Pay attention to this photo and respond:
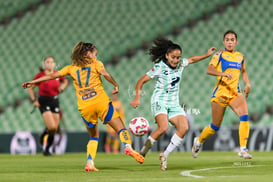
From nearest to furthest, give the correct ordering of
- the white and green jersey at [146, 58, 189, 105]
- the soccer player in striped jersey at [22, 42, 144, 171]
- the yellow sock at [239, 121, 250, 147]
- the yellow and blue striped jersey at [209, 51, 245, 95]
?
1. the soccer player in striped jersey at [22, 42, 144, 171]
2. the white and green jersey at [146, 58, 189, 105]
3. the yellow sock at [239, 121, 250, 147]
4. the yellow and blue striped jersey at [209, 51, 245, 95]

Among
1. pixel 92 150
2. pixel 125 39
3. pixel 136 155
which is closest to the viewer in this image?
pixel 136 155

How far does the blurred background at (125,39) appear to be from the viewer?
15.7 meters

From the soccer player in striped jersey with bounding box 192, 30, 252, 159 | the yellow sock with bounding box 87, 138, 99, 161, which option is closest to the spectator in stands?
the soccer player in striped jersey with bounding box 192, 30, 252, 159

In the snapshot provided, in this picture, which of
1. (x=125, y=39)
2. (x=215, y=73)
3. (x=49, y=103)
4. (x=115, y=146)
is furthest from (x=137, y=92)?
(x=125, y=39)

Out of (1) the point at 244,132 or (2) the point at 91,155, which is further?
(1) the point at 244,132

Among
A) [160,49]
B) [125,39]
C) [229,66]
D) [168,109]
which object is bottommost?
[168,109]

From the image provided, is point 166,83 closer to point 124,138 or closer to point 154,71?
point 154,71

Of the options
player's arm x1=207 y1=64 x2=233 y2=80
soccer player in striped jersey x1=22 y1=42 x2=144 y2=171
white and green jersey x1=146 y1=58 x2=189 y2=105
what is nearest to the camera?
soccer player in striped jersey x1=22 y1=42 x2=144 y2=171

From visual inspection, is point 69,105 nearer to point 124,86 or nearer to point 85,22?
point 124,86

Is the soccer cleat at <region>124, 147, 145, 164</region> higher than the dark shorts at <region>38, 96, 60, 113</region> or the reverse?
the reverse

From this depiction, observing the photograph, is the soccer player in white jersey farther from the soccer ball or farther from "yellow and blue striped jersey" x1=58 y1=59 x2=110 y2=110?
"yellow and blue striped jersey" x1=58 y1=59 x2=110 y2=110

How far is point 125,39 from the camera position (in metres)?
17.5

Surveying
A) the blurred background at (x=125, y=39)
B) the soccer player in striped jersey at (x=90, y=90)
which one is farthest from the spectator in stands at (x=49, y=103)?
the soccer player in striped jersey at (x=90, y=90)

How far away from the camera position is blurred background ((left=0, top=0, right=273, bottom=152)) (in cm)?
1566
